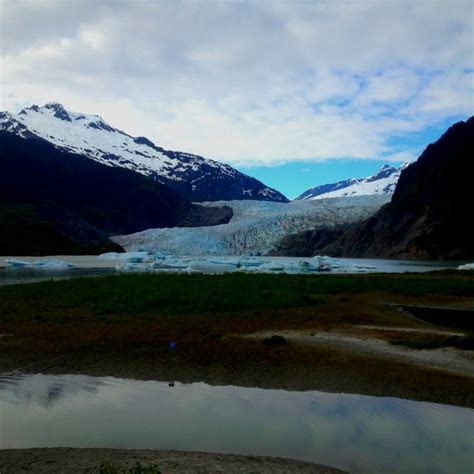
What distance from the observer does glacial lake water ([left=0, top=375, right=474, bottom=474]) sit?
6.47 m

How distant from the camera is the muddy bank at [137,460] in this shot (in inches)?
225

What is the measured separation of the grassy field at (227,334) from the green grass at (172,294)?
0.05 metres

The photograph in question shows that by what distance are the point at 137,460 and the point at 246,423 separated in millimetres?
1970

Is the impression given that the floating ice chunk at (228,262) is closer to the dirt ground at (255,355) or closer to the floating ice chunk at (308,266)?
the floating ice chunk at (308,266)

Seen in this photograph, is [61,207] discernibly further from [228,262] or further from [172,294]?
[172,294]

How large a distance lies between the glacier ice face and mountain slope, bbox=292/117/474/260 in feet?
22.1

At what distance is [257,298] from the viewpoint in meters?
21.8

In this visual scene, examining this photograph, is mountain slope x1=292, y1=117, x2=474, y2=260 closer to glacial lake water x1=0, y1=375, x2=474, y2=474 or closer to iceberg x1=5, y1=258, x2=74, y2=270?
iceberg x1=5, y1=258, x2=74, y2=270

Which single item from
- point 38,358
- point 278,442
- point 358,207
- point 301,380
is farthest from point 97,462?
point 358,207

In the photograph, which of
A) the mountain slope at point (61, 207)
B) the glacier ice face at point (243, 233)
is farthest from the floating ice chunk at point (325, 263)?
the mountain slope at point (61, 207)

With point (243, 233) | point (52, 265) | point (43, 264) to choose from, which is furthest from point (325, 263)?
point (243, 233)

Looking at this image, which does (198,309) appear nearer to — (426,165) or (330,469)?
(330,469)

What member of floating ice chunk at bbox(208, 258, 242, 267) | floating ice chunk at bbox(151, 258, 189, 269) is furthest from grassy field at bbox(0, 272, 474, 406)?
floating ice chunk at bbox(208, 258, 242, 267)

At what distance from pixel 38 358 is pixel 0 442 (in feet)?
16.6
